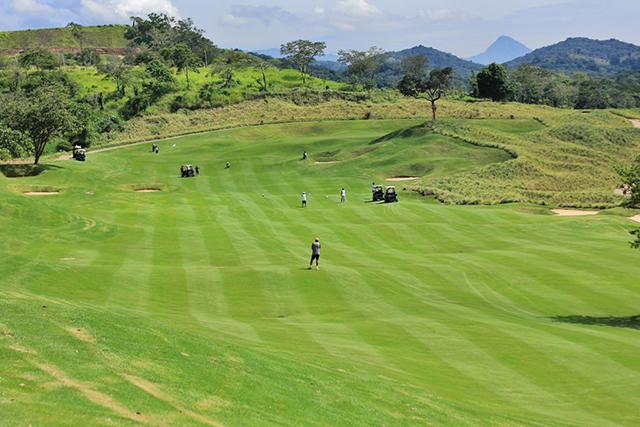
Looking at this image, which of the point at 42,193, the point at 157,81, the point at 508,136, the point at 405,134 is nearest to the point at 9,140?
the point at 42,193

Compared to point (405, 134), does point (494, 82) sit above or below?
above

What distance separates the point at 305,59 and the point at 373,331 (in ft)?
565

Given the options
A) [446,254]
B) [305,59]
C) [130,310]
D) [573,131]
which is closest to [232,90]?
[305,59]

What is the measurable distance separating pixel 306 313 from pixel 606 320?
13911mm

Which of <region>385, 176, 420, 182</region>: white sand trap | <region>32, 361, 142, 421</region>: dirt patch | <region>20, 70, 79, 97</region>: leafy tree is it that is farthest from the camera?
<region>20, 70, 79, 97</region>: leafy tree

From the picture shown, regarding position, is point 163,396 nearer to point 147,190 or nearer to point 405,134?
point 147,190

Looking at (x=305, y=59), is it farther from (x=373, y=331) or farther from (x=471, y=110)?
(x=373, y=331)

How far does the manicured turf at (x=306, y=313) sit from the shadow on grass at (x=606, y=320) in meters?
0.20

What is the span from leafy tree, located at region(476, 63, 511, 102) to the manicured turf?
11156cm

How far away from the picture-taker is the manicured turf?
1736 cm

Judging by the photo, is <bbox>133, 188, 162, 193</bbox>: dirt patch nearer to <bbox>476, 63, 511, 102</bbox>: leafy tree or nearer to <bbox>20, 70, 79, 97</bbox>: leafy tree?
<bbox>20, 70, 79, 97</bbox>: leafy tree

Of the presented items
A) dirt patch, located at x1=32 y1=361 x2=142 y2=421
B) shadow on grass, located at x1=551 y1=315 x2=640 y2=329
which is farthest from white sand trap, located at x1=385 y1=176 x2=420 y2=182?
dirt patch, located at x1=32 y1=361 x2=142 y2=421

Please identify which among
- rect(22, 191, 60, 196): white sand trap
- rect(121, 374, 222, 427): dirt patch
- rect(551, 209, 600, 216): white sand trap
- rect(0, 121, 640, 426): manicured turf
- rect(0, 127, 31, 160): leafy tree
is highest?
rect(0, 127, 31, 160): leafy tree

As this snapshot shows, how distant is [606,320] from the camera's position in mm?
32281
